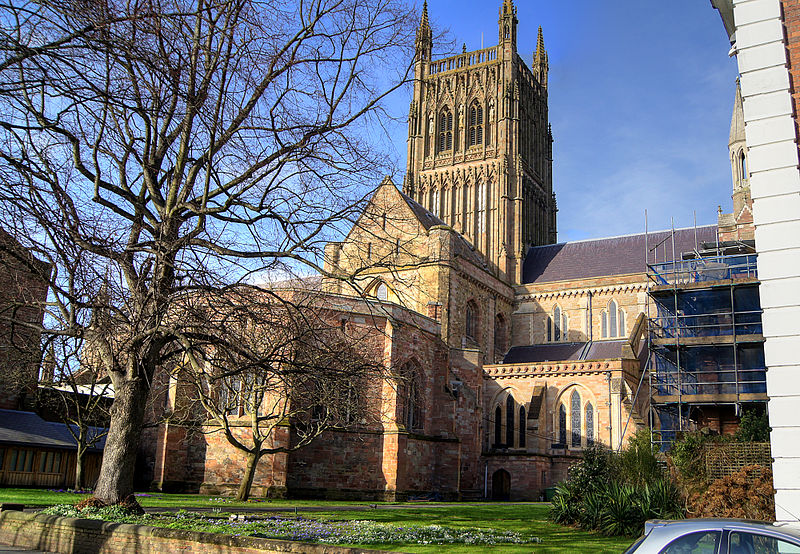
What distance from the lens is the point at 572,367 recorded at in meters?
36.2

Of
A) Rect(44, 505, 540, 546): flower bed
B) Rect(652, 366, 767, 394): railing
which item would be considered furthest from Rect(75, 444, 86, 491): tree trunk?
Rect(652, 366, 767, 394): railing

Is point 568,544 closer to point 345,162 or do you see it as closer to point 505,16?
point 345,162

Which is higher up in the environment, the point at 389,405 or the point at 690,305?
the point at 690,305

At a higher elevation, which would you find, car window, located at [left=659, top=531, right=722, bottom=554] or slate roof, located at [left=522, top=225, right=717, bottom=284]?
slate roof, located at [left=522, top=225, right=717, bottom=284]

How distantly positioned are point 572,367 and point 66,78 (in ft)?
106

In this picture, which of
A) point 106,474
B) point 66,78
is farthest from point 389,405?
point 66,78

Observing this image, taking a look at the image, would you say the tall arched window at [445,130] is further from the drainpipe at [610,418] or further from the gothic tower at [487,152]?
the drainpipe at [610,418]

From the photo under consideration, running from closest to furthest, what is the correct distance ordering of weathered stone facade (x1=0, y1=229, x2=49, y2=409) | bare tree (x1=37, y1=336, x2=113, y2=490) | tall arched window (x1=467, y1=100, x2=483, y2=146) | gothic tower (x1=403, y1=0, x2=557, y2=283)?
weathered stone facade (x1=0, y1=229, x2=49, y2=409)
bare tree (x1=37, y1=336, x2=113, y2=490)
gothic tower (x1=403, y1=0, x2=557, y2=283)
tall arched window (x1=467, y1=100, x2=483, y2=146)

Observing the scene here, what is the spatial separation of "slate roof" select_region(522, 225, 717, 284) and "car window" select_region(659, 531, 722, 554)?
3812 cm

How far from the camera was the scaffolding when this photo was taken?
25.1 meters

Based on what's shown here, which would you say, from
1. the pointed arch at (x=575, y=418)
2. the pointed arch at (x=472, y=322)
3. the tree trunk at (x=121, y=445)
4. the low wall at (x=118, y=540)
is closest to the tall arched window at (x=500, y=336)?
the pointed arch at (x=472, y=322)

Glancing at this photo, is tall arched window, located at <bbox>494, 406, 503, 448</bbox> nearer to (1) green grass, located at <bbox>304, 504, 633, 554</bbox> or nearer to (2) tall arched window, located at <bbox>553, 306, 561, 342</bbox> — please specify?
(2) tall arched window, located at <bbox>553, 306, 561, 342</bbox>

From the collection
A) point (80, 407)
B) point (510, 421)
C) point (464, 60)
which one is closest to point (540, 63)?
point (464, 60)

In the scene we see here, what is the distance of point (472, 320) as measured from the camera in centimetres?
4109
